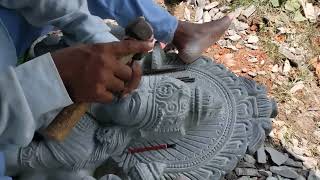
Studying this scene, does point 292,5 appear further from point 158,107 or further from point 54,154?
point 54,154

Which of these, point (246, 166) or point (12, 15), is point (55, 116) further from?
point (246, 166)

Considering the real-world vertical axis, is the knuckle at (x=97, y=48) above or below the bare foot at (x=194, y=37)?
below

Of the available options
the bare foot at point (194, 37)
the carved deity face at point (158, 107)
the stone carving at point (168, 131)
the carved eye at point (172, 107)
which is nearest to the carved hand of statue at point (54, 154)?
the stone carving at point (168, 131)

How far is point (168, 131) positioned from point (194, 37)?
1.31 ft

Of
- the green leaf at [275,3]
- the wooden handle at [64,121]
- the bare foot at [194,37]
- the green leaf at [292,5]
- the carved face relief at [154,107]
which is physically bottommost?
the wooden handle at [64,121]

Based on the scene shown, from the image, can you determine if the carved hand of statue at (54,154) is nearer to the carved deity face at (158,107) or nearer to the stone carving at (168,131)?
the stone carving at (168,131)

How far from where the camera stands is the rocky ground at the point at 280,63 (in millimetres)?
1979

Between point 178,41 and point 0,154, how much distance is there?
757mm

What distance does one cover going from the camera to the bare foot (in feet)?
6.08

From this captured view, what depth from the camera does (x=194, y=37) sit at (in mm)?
1884

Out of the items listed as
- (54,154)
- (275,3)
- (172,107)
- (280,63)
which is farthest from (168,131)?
(275,3)

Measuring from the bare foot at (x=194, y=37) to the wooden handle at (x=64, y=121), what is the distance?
0.54 meters

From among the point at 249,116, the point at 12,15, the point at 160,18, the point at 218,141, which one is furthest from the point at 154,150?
the point at 12,15

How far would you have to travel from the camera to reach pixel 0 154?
133cm
